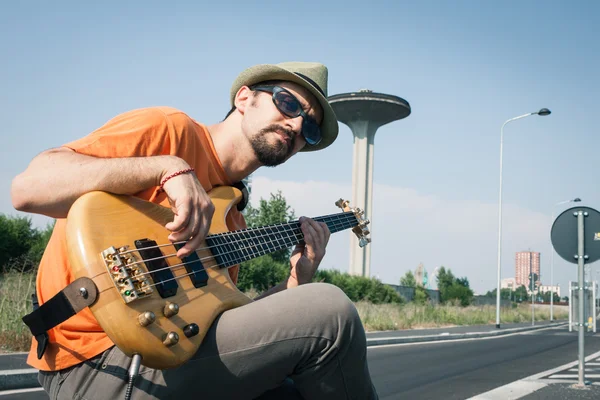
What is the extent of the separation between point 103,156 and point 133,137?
14 cm

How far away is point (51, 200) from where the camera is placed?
1604mm

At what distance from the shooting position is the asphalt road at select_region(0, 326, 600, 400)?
713cm

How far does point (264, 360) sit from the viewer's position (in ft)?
5.25

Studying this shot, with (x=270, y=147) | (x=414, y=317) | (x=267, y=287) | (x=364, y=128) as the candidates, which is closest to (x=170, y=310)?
(x=270, y=147)

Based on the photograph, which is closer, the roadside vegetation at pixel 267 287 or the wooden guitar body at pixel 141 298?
the wooden guitar body at pixel 141 298

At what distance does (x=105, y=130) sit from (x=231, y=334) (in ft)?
2.41

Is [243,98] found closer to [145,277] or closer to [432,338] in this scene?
[145,277]

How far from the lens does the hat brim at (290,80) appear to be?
2461mm

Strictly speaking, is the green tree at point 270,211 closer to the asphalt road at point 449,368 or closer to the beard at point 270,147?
the asphalt road at point 449,368

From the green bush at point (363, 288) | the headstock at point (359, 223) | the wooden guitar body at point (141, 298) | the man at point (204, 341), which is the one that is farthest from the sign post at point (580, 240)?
the green bush at point (363, 288)

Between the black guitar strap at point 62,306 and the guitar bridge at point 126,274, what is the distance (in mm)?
61

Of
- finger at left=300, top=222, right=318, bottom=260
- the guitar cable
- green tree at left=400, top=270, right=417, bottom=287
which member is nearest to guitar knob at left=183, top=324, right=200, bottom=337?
the guitar cable

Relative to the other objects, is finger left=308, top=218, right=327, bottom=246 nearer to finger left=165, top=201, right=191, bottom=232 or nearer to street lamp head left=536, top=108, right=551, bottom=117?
finger left=165, top=201, right=191, bottom=232

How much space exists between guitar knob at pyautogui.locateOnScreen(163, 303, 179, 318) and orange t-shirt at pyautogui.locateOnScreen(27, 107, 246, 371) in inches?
8.0
